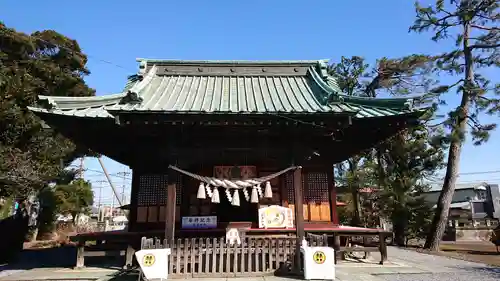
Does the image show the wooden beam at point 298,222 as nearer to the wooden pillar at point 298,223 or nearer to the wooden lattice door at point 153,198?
the wooden pillar at point 298,223

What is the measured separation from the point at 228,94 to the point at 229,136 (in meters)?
2.56

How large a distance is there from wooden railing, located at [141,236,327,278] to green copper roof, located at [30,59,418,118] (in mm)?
3623

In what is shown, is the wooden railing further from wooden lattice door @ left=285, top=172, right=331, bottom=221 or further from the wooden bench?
wooden lattice door @ left=285, top=172, right=331, bottom=221

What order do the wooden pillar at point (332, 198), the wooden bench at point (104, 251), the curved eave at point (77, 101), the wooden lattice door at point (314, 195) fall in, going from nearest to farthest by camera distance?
1. the curved eave at point (77, 101)
2. the wooden bench at point (104, 251)
3. the wooden lattice door at point (314, 195)
4. the wooden pillar at point (332, 198)

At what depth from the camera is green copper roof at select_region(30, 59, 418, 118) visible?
9227 millimetres

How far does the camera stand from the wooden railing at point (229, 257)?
8.60 metres

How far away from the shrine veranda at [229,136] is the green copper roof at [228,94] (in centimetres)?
4

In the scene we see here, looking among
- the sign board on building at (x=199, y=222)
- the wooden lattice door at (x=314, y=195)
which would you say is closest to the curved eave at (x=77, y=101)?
the sign board on building at (x=199, y=222)

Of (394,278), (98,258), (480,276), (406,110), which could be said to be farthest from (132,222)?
(480,276)

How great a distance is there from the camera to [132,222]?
11.9 meters

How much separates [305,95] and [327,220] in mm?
4676

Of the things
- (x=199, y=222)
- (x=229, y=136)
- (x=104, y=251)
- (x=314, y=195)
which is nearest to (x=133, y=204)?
(x=104, y=251)

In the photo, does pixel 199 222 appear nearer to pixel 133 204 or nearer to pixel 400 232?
pixel 133 204

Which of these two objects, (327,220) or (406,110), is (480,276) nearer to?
(327,220)
